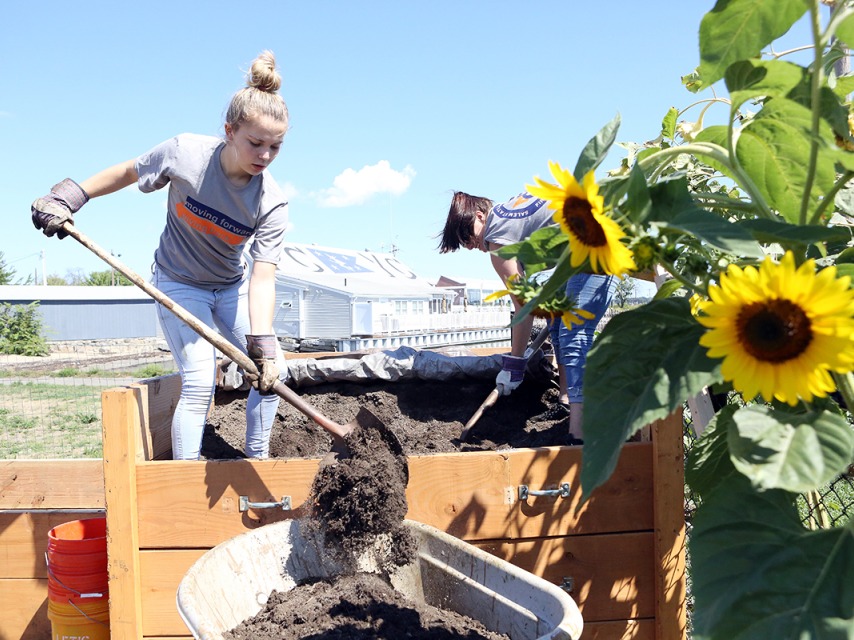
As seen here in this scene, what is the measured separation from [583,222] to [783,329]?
26cm

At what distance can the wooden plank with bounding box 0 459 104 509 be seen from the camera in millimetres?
2646

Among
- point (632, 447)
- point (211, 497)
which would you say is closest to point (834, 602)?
point (632, 447)

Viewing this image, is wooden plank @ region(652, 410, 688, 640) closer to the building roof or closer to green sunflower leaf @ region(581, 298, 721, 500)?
green sunflower leaf @ region(581, 298, 721, 500)

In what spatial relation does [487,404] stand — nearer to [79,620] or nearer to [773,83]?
[79,620]

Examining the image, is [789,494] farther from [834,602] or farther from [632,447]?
[632,447]

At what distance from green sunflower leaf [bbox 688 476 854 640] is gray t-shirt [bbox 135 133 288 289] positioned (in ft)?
7.98

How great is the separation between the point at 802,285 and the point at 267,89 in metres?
2.53

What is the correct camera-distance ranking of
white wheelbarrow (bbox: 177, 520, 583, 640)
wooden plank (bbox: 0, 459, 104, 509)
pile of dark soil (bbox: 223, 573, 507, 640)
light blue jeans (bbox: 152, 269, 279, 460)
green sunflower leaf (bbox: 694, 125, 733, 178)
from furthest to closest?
light blue jeans (bbox: 152, 269, 279, 460) → wooden plank (bbox: 0, 459, 104, 509) → pile of dark soil (bbox: 223, 573, 507, 640) → white wheelbarrow (bbox: 177, 520, 583, 640) → green sunflower leaf (bbox: 694, 125, 733, 178)

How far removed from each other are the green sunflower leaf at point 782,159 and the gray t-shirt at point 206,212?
2280mm

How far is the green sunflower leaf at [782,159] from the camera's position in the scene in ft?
3.26

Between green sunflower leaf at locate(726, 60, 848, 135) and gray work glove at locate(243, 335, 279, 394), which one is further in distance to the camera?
gray work glove at locate(243, 335, 279, 394)

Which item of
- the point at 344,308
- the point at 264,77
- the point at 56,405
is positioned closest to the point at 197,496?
the point at 264,77

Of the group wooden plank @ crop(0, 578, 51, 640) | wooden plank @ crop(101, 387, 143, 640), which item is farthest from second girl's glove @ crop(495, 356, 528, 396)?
wooden plank @ crop(0, 578, 51, 640)

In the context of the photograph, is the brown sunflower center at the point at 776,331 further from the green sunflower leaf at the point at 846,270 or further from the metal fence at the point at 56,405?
the metal fence at the point at 56,405
